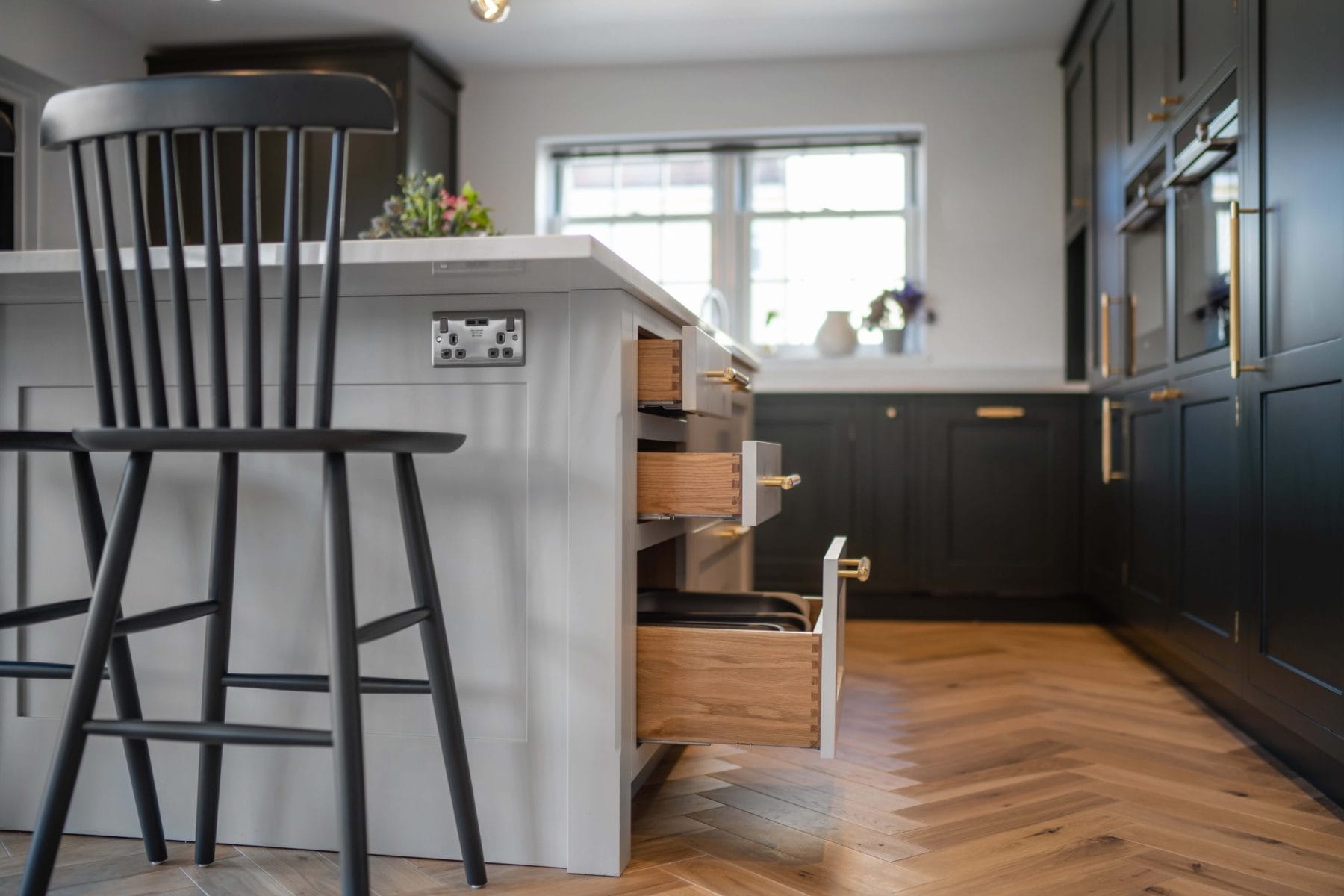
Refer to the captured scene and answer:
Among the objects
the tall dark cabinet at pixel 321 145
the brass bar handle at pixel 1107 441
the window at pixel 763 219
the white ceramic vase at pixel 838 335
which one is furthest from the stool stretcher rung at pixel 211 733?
the window at pixel 763 219

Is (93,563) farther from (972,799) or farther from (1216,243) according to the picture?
(1216,243)

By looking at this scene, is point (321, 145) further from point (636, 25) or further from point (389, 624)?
point (389, 624)

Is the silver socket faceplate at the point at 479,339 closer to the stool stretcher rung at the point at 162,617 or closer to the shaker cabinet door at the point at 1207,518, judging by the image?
the stool stretcher rung at the point at 162,617

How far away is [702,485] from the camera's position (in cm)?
154

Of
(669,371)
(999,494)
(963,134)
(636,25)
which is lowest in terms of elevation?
(999,494)

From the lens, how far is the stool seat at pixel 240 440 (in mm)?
1105

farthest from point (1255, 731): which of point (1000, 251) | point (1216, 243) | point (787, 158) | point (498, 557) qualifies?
point (787, 158)

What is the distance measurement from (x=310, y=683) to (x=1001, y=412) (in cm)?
311

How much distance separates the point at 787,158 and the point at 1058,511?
6.60 feet

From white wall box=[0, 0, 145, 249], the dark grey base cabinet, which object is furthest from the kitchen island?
white wall box=[0, 0, 145, 249]

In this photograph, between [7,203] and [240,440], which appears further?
[7,203]

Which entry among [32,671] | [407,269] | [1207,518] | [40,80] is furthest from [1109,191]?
[40,80]

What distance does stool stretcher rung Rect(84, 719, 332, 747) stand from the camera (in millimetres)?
1098

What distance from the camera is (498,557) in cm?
151
